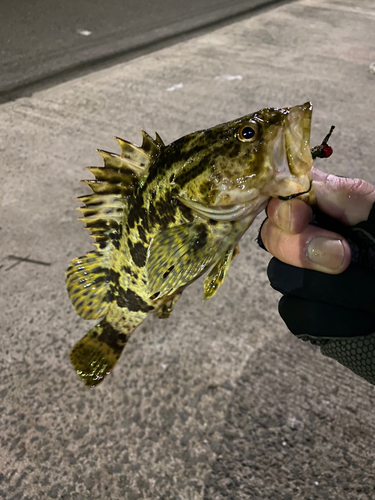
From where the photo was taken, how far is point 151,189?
3.50ft

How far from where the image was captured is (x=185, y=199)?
1.00 meters

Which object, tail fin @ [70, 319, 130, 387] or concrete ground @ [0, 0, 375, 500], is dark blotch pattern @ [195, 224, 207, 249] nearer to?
tail fin @ [70, 319, 130, 387]

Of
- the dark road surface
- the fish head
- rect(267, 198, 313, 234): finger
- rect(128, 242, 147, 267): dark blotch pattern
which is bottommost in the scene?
the dark road surface

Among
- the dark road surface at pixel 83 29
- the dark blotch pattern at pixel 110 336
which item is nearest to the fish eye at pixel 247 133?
the dark blotch pattern at pixel 110 336

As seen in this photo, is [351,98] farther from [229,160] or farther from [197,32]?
[229,160]

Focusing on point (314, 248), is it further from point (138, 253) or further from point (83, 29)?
point (83, 29)

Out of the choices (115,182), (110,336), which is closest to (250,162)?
(115,182)

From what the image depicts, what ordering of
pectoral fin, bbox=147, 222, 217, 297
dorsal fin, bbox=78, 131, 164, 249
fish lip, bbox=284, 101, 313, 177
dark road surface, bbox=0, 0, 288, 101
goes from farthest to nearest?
dark road surface, bbox=0, 0, 288, 101 < dorsal fin, bbox=78, 131, 164, 249 < pectoral fin, bbox=147, 222, 217, 297 < fish lip, bbox=284, 101, 313, 177

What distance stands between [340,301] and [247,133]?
1.91 feet

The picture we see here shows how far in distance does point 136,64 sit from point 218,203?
3.87 meters

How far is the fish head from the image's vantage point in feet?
2.80

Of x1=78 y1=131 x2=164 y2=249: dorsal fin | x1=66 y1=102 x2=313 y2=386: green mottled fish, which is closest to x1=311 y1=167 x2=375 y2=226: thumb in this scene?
x1=66 y1=102 x2=313 y2=386: green mottled fish

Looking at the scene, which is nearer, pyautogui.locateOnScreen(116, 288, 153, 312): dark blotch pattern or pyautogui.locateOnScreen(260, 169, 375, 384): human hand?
pyautogui.locateOnScreen(260, 169, 375, 384): human hand

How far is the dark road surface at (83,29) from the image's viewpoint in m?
4.25
